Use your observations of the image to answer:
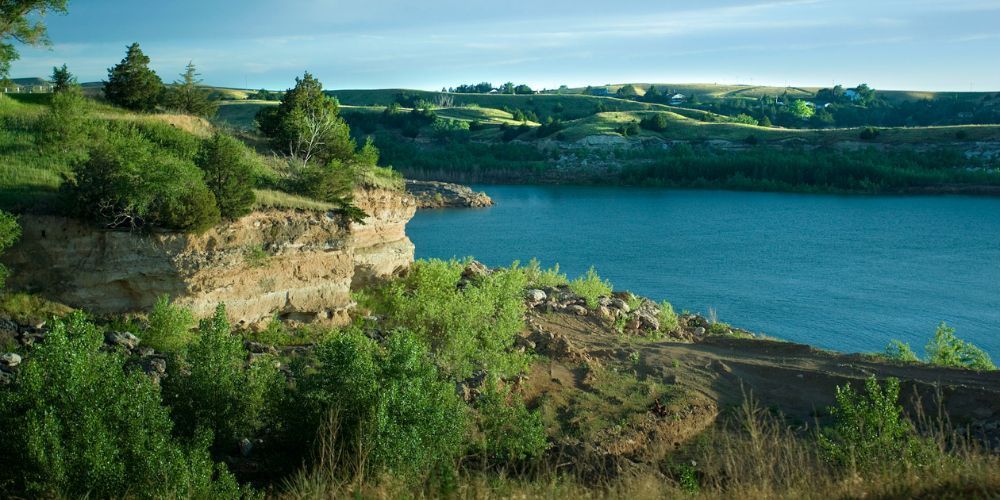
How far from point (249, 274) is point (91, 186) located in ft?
13.0

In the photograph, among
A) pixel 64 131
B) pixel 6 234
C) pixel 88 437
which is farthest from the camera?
pixel 64 131

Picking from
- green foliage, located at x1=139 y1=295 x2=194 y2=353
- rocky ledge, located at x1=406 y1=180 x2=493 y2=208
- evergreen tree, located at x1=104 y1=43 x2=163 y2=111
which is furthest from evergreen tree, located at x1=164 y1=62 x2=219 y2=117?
rocky ledge, located at x1=406 y1=180 x2=493 y2=208

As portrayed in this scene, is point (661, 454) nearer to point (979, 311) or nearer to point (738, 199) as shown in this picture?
point (979, 311)

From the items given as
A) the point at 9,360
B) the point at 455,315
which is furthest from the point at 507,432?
the point at 9,360

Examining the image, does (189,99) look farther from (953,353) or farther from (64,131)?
(953,353)

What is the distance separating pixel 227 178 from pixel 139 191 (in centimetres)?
220

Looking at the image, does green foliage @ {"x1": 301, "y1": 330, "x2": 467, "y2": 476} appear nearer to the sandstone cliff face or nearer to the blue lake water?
the sandstone cliff face

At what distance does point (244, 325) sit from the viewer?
19.6m

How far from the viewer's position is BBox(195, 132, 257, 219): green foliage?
19047 millimetres

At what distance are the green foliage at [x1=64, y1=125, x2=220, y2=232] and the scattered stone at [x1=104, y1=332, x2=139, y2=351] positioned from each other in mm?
2499

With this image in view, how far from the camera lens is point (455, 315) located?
21109mm

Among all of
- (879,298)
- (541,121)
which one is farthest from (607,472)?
(541,121)

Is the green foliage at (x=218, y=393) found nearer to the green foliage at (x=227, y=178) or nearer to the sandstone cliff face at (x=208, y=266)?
the sandstone cliff face at (x=208, y=266)

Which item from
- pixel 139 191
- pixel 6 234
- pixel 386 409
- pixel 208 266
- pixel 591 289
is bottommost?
pixel 591 289
